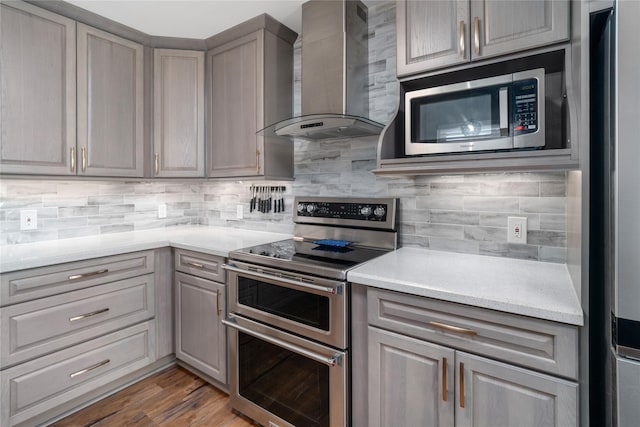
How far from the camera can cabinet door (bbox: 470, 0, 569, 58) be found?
1.15m

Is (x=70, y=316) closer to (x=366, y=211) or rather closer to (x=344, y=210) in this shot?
(x=344, y=210)

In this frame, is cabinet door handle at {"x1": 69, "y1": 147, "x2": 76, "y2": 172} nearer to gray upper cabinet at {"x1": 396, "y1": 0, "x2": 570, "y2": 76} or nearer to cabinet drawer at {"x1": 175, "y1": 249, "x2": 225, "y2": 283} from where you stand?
cabinet drawer at {"x1": 175, "y1": 249, "x2": 225, "y2": 283}

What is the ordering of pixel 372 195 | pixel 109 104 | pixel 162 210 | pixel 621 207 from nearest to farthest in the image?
pixel 621 207
pixel 372 195
pixel 109 104
pixel 162 210

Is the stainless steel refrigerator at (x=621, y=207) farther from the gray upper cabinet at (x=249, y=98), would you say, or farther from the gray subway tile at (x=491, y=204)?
the gray upper cabinet at (x=249, y=98)

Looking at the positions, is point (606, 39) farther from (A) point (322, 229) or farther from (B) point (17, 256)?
(B) point (17, 256)

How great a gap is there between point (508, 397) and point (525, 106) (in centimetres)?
107

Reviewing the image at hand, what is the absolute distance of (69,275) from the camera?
171cm

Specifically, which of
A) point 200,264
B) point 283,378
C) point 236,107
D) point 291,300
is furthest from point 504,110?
point 200,264

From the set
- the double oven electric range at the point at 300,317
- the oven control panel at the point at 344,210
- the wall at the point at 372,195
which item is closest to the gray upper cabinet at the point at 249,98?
the wall at the point at 372,195

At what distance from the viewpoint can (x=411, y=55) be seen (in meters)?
1.46

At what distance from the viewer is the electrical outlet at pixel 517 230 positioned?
59.8 inches

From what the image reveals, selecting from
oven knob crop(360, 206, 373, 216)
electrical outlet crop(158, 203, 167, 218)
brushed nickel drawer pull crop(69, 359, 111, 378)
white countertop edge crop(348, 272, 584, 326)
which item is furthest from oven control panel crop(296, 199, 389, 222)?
brushed nickel drawer pull crop(69, 359, 111, 378)

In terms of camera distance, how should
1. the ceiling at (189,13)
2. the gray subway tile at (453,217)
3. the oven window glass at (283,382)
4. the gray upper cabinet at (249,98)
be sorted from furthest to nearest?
the gray upper cabinet at (249,98)
the ceiling at (189,13)
the gray subway tile at (453,217)
the oven window glass at (283,382)

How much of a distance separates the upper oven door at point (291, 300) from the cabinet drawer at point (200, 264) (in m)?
0.11
